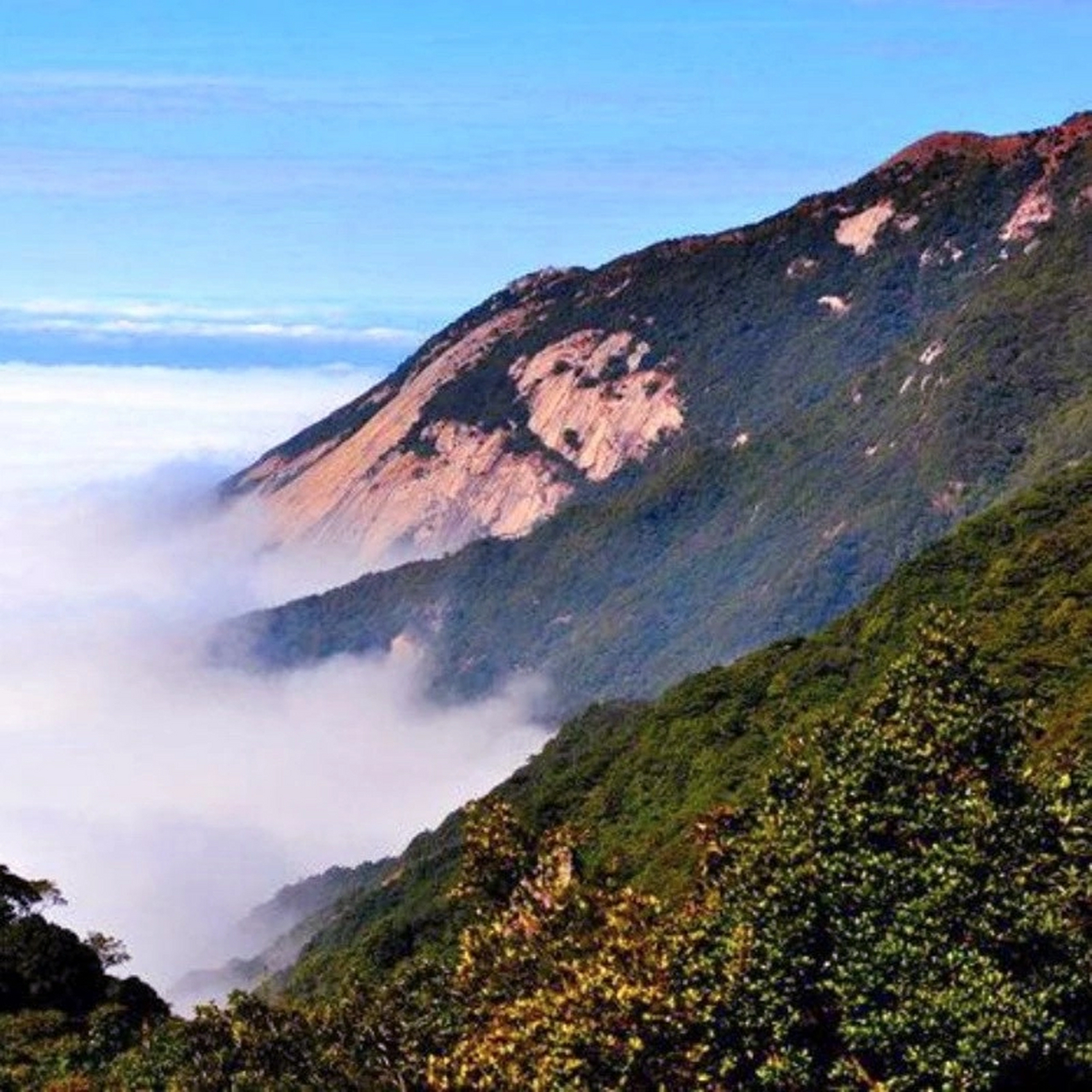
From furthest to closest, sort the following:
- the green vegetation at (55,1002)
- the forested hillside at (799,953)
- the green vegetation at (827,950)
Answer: the green vegetation at (55,1002) → the forested hillside at (799,953) → the green vegetation at (827,950)

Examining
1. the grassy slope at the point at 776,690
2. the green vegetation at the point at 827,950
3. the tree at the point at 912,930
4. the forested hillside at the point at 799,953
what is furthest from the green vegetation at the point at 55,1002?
the grassy slope at the point at 776,690

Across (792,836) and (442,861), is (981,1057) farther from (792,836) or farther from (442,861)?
(442,861)

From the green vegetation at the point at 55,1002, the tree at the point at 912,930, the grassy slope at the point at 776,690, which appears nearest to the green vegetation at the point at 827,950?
the tree at the point at 912,930

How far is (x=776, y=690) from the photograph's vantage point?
159 metres

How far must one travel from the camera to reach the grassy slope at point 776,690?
121 m

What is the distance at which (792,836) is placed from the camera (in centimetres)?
4888

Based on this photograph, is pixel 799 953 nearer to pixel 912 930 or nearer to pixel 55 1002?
pixel 912 930

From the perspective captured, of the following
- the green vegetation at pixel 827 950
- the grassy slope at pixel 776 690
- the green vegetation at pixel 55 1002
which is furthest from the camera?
the grassy slope at pixel 776 690

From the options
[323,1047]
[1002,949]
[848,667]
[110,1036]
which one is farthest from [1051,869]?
[848,667]

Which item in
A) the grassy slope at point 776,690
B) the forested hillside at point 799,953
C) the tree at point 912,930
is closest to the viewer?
the tree at point 912,930

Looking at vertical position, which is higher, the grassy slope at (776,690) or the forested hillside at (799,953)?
the grassy slope at (776,690)

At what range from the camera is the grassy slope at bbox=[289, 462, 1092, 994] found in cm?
12100

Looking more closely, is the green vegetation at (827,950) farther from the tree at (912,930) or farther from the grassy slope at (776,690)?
the grassy slope at (776,690)

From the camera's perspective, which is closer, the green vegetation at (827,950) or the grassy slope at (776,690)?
the green vegetation at (827,950)
